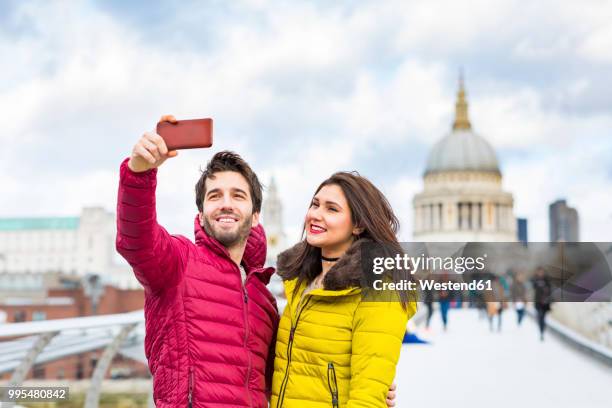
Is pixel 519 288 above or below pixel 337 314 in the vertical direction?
above

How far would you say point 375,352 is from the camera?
8.46ft

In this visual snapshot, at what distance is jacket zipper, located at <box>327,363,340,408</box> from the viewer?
104 inches

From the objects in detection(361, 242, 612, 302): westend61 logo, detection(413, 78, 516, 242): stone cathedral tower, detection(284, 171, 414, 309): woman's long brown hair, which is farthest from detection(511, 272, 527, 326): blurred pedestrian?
detection(413, 78, 516, 242): stone cathedral tower

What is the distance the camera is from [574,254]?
10.4 ft

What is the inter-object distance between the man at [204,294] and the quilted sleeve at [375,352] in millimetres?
276

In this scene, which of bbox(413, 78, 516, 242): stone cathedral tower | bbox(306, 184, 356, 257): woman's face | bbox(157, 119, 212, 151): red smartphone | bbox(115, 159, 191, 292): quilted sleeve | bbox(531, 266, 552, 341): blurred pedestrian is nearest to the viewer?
bbox(157, 119, 212, 151): red smartphone

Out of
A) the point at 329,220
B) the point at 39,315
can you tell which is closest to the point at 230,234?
the point at 329,220

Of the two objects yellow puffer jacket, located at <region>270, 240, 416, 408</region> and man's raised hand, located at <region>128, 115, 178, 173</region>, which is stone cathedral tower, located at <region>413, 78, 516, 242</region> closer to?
yellow puffer jacket, located at <region>270, 240, 416, 408</region>

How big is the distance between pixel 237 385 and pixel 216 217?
0.53 meters

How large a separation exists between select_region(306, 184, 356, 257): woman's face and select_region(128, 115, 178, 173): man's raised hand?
62cm

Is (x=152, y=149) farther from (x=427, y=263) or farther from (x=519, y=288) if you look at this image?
(x=519, y=288)

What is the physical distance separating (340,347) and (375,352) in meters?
0.14

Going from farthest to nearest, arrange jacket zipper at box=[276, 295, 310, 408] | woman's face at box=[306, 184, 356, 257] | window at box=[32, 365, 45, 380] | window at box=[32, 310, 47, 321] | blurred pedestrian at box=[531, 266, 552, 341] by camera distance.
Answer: window at box=[32, 310, 47, 321] < window at box=[32, 365, 45, 380] < blurred pedestrian at box=[531, 266, 552, 341] < woman's face at box=[306, 184, 356, 257] < jacket zipper at box=[276, 295, 310, 408]

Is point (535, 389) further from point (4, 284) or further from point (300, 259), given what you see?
point (4, 284)
